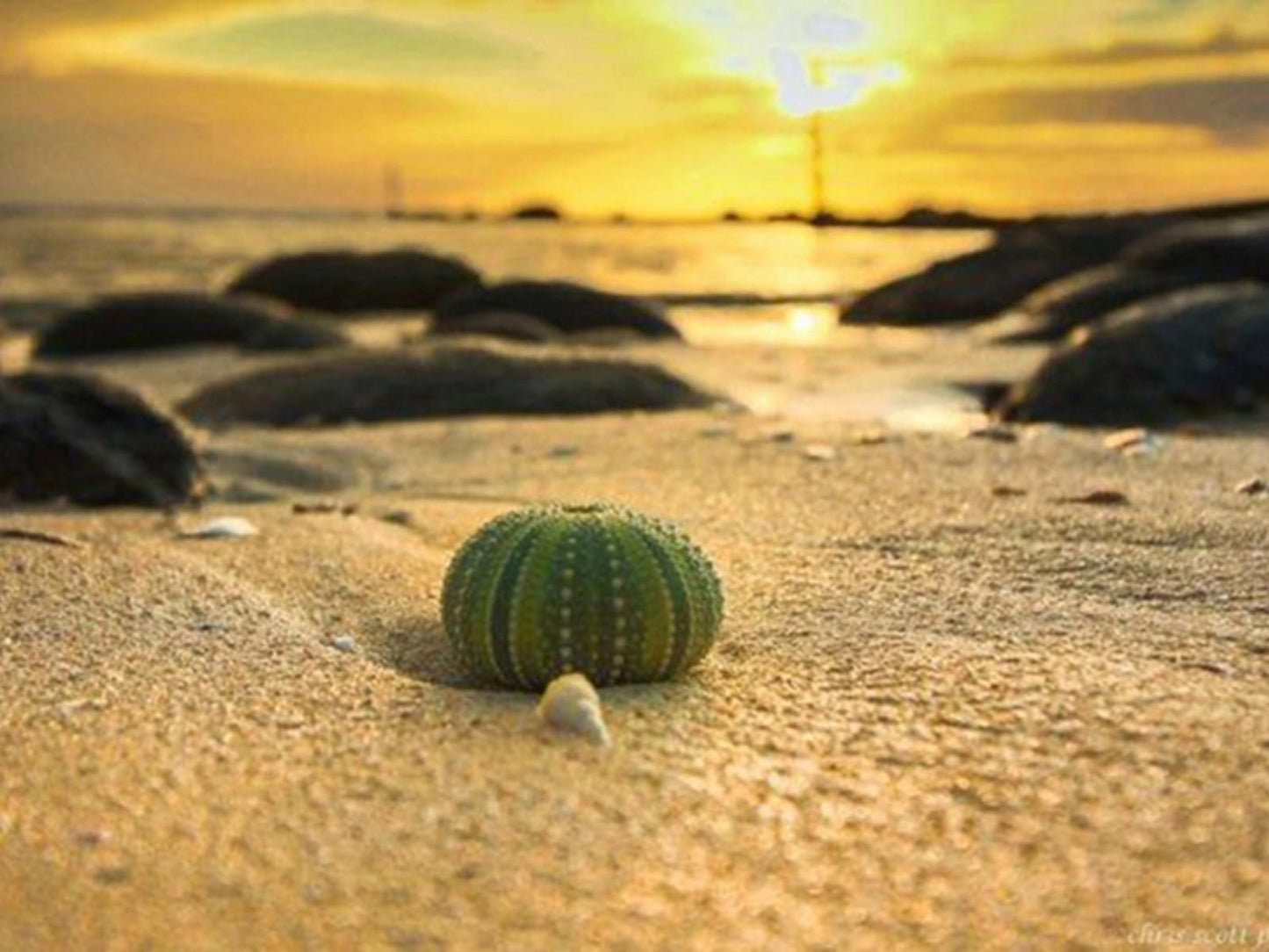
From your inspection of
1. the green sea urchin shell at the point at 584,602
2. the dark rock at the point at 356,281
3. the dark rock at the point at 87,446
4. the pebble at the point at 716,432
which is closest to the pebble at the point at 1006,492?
the pebble at the point at 716,432

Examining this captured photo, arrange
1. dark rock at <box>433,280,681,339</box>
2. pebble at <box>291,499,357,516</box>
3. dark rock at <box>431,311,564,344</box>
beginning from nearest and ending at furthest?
pebble at <box>291,499,357,516</box>
dark rock at <box>431,311,564,344</box>
dark rock at <box>433,280,681,339</box>

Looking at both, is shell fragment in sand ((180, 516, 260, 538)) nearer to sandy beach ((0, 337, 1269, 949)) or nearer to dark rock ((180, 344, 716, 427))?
sandy beach ((0, 337, 1269, 949))

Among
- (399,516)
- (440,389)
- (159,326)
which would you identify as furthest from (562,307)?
(399,516)

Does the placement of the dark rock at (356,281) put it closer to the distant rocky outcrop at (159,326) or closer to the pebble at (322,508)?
the distant rocky outcrop at (159,326)

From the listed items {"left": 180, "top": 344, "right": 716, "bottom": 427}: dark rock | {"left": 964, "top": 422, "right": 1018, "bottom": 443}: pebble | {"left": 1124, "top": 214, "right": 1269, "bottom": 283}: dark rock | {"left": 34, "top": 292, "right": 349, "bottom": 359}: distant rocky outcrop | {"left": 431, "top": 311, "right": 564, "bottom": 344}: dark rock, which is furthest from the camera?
{"left": 1124, "top": 214, "right": 1269, "bottom": 283}: dark rock

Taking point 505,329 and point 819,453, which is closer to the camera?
point 819,453

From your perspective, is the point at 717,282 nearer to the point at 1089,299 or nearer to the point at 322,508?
the point at 1089,299

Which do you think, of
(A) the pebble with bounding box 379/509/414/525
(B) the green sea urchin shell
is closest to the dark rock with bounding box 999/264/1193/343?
(A) the pebble with bounding box 379/509/414/525
